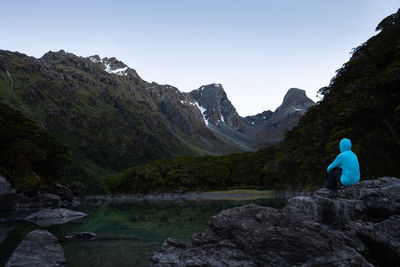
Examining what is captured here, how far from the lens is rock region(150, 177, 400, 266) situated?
10336 mm

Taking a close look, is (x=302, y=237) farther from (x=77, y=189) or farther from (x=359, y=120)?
(x=77, y=189)

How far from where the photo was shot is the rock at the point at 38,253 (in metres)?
13.9

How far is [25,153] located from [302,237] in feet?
251

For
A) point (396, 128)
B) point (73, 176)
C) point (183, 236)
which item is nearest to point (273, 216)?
point (183, 236)

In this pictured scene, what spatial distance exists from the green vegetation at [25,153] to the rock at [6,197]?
10.2 meters

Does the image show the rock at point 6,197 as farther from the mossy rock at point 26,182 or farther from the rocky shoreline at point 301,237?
the rocky shoreline at point 301,237

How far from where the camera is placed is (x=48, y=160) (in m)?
85.4

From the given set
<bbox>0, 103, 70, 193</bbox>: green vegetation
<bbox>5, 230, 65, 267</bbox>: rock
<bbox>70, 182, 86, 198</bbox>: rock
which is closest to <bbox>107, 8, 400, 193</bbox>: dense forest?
<bbox>5, 230, 65, 267</bbox>: rock

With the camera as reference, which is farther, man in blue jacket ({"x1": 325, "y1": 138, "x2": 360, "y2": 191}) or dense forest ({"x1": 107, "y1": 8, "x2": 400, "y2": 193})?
dense forest ({"x1": 107, "y1": 8, "x2": 400, "y2": 193})

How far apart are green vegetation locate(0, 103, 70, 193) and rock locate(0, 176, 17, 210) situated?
33.4 feet

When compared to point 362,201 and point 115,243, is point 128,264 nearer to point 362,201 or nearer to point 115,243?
point 115,243

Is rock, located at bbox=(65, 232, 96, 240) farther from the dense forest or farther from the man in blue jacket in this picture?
the dense forest

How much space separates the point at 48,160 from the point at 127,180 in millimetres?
71811

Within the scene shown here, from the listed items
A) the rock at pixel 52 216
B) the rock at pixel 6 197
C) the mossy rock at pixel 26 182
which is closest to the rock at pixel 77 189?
the mossy rock at pixel 26 182
